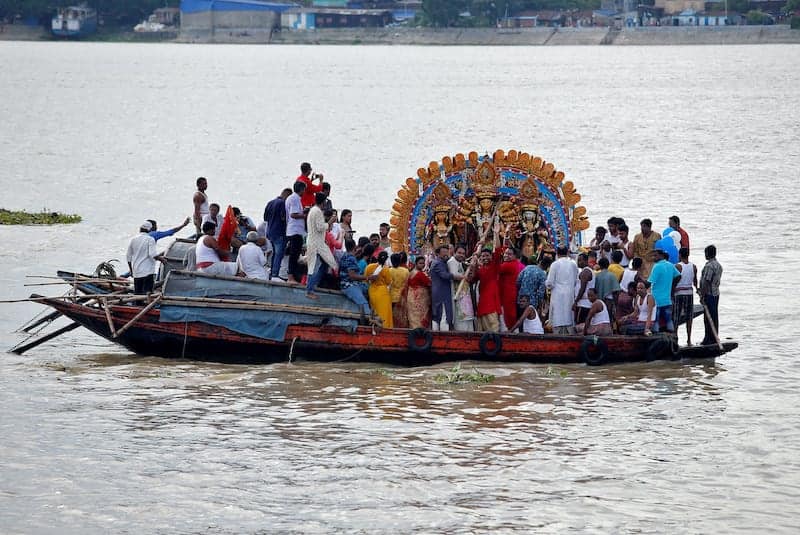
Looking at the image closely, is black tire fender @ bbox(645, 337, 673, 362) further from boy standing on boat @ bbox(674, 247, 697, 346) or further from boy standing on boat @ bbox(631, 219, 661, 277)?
boy standing on boat @ bbox(631, 219, 661, 277)

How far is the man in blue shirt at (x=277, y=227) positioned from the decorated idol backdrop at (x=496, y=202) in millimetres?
1602

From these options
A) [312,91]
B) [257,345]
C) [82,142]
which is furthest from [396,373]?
[312,91]

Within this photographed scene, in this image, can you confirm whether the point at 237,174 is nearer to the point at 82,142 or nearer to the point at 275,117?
the point at 82,142

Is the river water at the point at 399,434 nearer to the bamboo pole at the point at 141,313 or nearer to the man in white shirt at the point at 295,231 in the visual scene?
the bamboo pole at the point at 141,313

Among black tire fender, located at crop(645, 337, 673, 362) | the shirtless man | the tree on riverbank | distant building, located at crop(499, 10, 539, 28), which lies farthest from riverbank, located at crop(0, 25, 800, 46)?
black tire fender, located at crop(645, 337, 673, 362)

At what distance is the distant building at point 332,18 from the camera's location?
18362cm

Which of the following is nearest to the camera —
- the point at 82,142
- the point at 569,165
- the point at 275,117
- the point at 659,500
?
the point at 659,500

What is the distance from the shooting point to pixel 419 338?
61.5ft

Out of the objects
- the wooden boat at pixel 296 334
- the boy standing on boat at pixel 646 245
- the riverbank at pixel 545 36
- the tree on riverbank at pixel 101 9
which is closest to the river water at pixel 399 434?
the wooden boat at pixel 296 334

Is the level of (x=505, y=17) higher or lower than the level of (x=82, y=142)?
higher

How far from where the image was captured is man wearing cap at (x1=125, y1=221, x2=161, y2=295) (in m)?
19.6

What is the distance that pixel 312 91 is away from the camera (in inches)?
4734

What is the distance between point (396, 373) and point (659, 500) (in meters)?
5.44

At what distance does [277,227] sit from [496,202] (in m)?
3.19
